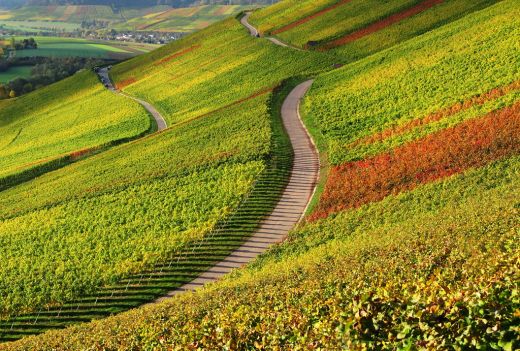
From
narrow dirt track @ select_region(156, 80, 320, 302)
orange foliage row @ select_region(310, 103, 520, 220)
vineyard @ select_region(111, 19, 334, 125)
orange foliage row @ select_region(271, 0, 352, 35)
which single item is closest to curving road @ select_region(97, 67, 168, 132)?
vineyard @ select_region(111, 19, 334, 125)

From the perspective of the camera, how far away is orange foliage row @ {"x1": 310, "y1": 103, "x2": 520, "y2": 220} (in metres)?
36.2

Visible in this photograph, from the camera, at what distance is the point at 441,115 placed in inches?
1861

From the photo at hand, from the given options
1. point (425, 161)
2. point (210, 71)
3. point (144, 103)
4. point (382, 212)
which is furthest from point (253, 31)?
point (382, 212)

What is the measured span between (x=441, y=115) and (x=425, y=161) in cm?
1058

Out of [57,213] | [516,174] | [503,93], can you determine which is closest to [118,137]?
[57,213]

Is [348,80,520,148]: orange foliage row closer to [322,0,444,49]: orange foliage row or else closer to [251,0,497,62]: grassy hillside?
[251,0,497,62]: grassy hillside

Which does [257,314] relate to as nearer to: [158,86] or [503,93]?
[503,93]

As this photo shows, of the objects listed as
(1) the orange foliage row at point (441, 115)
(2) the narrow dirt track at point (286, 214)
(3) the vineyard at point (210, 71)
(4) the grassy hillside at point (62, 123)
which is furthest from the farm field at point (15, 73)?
(1) the orange foliage row at point (441, 115)

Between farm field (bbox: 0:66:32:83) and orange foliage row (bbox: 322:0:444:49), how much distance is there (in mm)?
115989

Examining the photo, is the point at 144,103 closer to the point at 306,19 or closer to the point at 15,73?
the point at 306,19

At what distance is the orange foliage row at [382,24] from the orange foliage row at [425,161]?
5693 centimetres

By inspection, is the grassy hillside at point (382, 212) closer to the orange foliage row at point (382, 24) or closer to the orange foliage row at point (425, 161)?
the orange foliage row at point (425, 161)

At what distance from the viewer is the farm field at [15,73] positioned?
545 ft

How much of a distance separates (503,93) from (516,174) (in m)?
16.4
